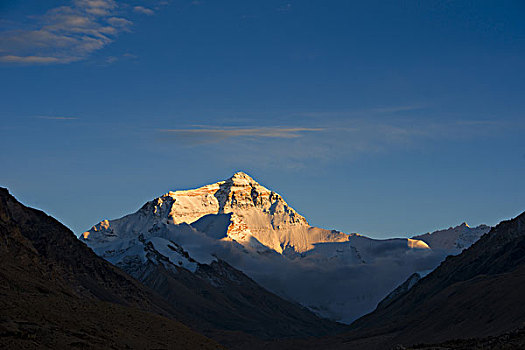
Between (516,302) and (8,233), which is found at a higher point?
(8,233)

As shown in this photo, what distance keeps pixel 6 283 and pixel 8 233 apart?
62268 millimetres

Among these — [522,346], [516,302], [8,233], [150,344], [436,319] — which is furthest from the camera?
[8,233]

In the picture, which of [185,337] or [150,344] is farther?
[185,337]

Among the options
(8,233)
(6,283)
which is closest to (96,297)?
(8,233)

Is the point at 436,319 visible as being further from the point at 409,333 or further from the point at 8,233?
the point at 8,233

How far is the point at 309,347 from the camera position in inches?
7598

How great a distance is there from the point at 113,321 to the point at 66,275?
101022mm

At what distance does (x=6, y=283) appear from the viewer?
90.9 metres

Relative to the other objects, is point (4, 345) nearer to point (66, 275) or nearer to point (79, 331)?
point (79, 331)

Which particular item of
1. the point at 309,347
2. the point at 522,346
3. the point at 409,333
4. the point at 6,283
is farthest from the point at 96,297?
the point at 522,346

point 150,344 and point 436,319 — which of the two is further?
point 436,319

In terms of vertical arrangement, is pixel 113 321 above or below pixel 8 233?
below

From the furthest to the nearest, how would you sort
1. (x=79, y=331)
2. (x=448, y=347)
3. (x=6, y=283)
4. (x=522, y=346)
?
(x=6, y=283), (x=79, y=331), (x=448, y=347), (x=522, y=346)

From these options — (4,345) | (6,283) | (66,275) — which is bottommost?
(4,345)
